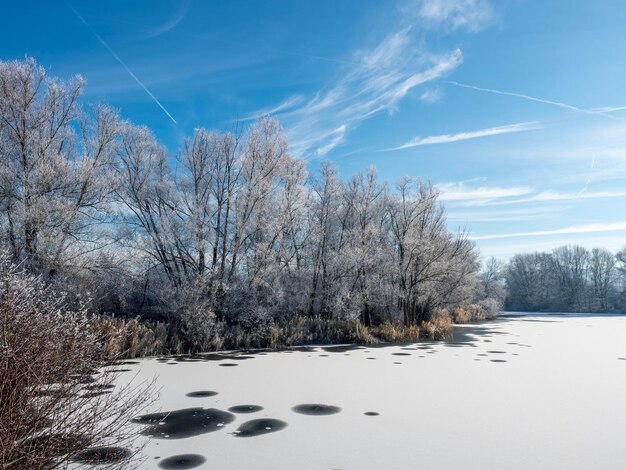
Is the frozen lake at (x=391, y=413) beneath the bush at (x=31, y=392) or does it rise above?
beneath

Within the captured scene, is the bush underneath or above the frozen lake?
above

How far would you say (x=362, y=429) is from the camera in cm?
496

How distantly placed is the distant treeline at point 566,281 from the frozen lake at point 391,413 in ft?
150

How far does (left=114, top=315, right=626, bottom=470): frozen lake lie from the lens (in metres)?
4.11

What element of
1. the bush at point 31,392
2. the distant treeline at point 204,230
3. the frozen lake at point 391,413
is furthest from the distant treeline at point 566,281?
the bush at point 31,392

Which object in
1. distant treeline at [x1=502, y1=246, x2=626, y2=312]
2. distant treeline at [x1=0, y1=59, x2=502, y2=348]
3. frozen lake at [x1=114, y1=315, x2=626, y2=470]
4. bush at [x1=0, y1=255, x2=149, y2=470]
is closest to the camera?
bush at [x1=0, y1=255, x2=149, y2=470]

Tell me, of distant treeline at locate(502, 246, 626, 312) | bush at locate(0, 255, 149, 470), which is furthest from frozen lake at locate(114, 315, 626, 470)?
distant treeline at locate(502, 246, 626, 312)

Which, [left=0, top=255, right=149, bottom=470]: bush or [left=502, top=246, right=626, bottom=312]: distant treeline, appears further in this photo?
[left=502, top=246, right=626, bottom=312]: distant treeline

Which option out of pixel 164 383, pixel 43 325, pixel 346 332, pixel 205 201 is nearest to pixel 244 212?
Result: pixel 205 201

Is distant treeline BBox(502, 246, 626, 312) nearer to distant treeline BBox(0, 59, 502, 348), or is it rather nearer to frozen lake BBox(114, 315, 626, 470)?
distant treeline BBox(0, 59, 502, 348)

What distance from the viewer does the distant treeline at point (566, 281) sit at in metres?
48.4

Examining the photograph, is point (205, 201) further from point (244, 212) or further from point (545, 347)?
point (545, 347)

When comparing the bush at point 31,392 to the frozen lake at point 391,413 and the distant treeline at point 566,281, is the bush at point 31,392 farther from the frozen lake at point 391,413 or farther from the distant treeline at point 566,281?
the distant treeline at point 566,281

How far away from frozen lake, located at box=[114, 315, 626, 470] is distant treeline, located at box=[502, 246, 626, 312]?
45.8 metres
